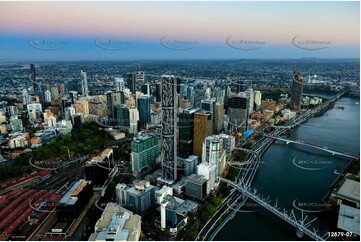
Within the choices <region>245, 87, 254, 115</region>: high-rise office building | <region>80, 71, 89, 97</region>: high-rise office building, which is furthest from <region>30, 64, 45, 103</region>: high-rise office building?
<region>245, 87, 254, 115</region>: high-rise office building

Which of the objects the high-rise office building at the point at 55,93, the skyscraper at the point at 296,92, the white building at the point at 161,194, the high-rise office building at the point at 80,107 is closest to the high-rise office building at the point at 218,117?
the skyscraper at the point at 296,92

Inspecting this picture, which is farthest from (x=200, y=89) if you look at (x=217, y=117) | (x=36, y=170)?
(x=36, y=170)

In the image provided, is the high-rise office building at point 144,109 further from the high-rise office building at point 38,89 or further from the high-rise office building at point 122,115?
the high-rise office building at point 38,89

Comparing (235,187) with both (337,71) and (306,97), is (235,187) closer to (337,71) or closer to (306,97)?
(337,71)

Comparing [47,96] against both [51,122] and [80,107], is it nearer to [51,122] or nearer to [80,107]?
[80,107]

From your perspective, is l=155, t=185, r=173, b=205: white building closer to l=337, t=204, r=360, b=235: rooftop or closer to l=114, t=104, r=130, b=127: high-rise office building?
l=337, t=204, r=360, b=235: rooftop

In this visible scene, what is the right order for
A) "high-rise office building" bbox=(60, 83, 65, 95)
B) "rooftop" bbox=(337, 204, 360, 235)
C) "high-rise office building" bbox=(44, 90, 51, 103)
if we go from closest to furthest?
"rooftop" bbox=(337, 204, 360, 235), "high-rise office building" bbox=(44, 90, 51, 103), "high-rise office building" bbox=(60, 83, 65, 95)
